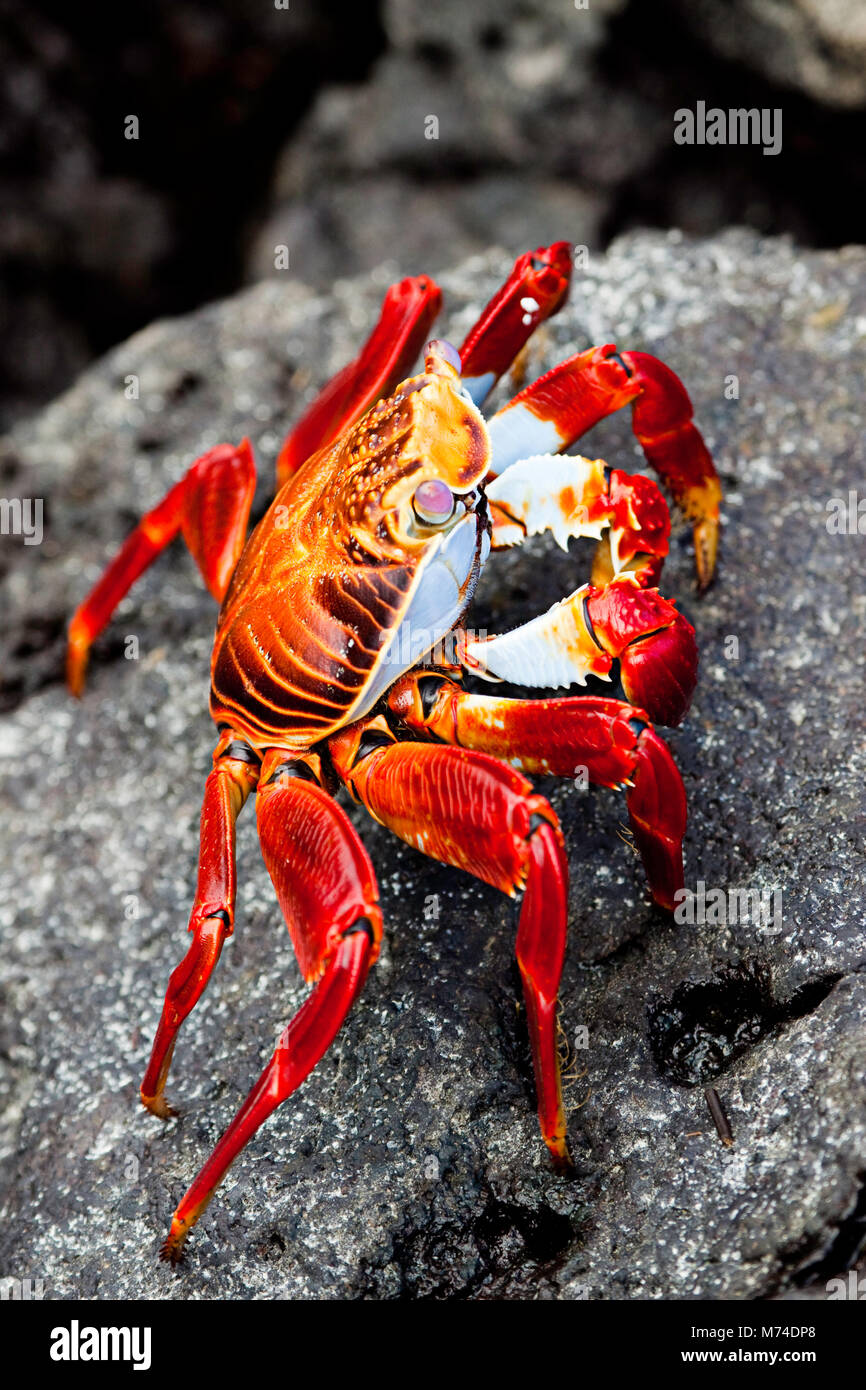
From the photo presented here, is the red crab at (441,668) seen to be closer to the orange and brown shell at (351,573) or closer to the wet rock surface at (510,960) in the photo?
the orange and brown shell at (351,573)

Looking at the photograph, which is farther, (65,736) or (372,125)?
(372,125)

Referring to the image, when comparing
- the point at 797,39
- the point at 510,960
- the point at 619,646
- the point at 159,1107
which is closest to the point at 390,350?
the point at 619,646

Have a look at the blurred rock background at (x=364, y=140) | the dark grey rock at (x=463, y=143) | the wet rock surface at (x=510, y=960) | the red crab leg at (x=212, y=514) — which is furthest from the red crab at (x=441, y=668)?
the dark grey rock at (x=463, y=143)

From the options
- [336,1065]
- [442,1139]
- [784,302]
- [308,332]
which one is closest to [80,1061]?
[336,1065]

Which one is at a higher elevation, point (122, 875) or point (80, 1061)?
point (122, 875)

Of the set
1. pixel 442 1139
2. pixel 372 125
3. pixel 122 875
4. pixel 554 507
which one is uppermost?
pixel 372 125

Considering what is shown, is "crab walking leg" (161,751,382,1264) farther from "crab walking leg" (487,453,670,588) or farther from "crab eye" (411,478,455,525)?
"crab walking leg" (487,453,670,588)
